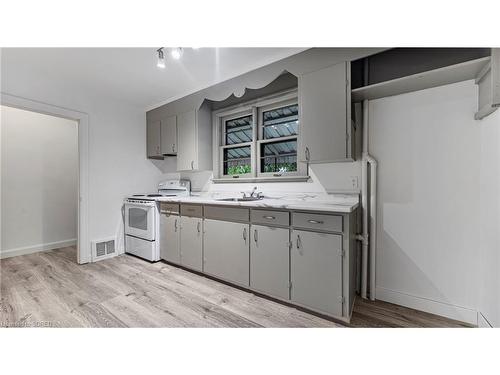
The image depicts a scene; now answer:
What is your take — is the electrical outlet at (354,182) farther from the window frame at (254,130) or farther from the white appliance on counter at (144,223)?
the white appliance on counter at (144,223)

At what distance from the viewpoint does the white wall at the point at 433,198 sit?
1650 mm

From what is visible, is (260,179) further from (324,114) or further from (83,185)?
(83,185)

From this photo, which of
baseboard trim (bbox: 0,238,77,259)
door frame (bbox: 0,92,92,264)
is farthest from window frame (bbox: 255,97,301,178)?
baseboard trim (bbox: 0,238,77,259)

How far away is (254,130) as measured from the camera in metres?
2.86

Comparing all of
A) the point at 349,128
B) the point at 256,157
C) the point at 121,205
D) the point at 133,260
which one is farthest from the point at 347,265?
the point at 121,205

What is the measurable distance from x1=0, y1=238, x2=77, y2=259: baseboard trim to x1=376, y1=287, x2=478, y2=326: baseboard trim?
472 centimetres

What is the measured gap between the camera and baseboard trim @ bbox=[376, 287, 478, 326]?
1655 millimetres

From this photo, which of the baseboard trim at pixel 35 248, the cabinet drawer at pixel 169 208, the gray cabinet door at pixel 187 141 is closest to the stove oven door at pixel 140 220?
the cabinet drawer at pixel 169 208

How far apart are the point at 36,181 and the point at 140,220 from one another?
6.41ft

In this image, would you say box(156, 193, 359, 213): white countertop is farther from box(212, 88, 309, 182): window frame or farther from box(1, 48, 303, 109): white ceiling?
box(1, 48, 303, 109): white ceiling

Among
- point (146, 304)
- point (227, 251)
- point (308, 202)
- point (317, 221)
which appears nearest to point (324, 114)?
point (308, 202)

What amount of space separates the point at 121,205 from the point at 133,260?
0.89 meters

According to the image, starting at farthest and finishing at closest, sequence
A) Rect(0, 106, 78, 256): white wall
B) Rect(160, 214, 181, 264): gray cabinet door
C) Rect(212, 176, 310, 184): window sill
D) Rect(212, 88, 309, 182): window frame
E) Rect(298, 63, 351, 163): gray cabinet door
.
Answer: Rect(0, 106, 78, 256): white wall, Rect(160, 214, 181, 264): gray cabinet door, Rect(212, 88, 309, 182): window frame, Rect(212, 176, 310, 184): window sill, Rect(298, 63, 351, 163): gray cabinet door
